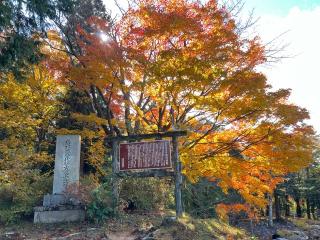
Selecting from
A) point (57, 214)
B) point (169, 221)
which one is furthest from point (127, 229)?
point (57, 214)

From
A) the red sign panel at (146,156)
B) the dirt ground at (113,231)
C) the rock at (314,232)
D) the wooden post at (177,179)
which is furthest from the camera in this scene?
the rock at (314,232)

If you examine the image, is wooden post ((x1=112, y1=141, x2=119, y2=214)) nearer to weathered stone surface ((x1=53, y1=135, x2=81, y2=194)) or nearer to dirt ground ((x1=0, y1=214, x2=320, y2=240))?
dirt ground ((x1=0, y1=214, x2=320, y2=240))

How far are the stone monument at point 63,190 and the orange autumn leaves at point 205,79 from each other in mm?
3045

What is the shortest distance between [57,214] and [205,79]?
21.0 feet

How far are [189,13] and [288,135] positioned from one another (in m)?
5.67

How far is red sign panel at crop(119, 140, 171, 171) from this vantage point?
9977 millimetres

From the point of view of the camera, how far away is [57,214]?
9555 mm

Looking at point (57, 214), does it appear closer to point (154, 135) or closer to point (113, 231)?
point (113, 231)

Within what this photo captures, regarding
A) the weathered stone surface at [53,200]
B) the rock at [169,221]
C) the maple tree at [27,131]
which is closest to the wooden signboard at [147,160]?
the rock at [169,221]

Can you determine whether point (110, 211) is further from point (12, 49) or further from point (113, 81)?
point (12, 49)

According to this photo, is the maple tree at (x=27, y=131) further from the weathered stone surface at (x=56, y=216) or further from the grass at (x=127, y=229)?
the grass at (x=127, y=229)

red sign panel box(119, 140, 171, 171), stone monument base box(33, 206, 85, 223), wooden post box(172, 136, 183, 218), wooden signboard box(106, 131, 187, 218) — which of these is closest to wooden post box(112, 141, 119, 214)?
wooden signboard box(106, 131, 187, 218)

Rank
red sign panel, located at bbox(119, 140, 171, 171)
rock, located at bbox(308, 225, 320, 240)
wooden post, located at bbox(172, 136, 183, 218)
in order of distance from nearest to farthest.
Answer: wooden post, located at bbox(172, 136, 183, 218), red sign panel, located at bbox(119, 140, 171, 171), rock, located at bbox(308, 225, 320, 240)

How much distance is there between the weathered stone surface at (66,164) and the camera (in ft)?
33.7
